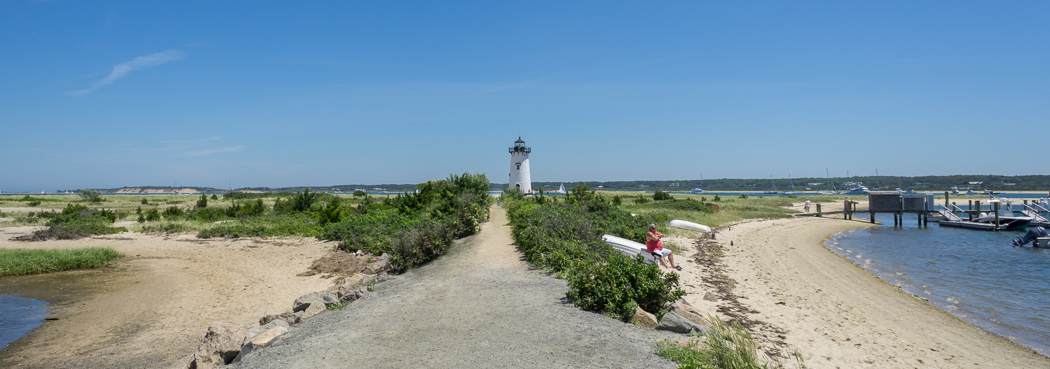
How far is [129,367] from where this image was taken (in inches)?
293

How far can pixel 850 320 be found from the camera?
948 cm

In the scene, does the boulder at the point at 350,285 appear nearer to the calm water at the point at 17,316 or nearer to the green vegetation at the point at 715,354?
the calm water at the point at 17,316

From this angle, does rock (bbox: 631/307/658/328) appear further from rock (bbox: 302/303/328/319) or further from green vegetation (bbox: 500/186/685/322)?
rock (bbox: 302/303/328/319)

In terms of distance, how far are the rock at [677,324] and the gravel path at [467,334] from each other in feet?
0.53

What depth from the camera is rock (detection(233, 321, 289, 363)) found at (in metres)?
6.22

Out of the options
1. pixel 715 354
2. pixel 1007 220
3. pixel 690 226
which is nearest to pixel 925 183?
pixel 1007 220

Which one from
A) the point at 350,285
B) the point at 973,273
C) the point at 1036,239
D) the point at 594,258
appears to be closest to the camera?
the point at 594,258

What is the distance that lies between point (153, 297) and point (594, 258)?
10.9m

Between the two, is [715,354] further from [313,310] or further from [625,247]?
[625,247]

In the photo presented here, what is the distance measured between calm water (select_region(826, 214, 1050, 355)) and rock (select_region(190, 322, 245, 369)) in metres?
12.7

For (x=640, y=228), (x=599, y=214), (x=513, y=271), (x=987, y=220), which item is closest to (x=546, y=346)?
(x=513, y=271)

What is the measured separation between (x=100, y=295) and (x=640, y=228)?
49.5 ft

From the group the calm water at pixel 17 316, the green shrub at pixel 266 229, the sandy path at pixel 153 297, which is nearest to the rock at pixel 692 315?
the sandy path at pixel 153 297

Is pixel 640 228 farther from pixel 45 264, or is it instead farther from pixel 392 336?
pixel 45 264
